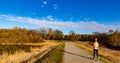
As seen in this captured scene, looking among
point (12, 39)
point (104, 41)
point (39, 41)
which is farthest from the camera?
point (104, 41)

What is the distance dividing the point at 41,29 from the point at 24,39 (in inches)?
2261

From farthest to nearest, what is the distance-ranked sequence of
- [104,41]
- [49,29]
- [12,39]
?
[49,29]
[104,41]
[12,39]

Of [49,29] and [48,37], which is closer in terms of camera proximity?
[48,37]

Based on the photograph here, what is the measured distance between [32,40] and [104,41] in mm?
38240

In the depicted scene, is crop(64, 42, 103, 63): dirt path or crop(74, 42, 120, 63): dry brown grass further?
crop(74, 42, 120, 63): dry brown grass

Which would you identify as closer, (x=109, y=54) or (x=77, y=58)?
(x=77, y=58)

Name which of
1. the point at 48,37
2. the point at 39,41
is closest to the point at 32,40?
the point at 39,41

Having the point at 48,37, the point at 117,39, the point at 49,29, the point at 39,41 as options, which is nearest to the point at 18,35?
the point at 39,41

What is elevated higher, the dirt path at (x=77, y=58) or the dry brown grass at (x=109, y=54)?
the dirt path at (x=77, y=58)

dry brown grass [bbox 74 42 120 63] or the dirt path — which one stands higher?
the dirt path

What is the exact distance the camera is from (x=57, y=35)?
146000 millimetres

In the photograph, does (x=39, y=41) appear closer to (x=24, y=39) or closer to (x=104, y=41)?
(x=24, y=39)

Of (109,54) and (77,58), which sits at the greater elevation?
(77,58)

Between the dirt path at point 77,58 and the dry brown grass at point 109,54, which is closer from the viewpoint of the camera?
the dirt path at point 77,58
